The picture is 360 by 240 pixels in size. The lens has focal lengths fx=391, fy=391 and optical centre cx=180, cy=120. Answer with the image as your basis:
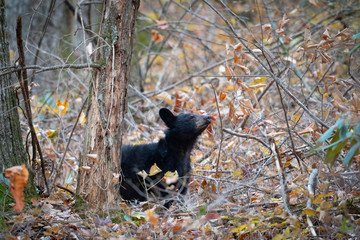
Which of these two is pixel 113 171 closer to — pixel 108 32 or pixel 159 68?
pixel 108 32

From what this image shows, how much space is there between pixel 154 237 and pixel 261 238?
3.45 ft

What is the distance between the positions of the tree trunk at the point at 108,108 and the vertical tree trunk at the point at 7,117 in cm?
72

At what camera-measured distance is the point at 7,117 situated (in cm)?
398

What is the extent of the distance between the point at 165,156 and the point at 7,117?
9.19ft

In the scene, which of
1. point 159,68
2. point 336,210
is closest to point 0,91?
point 336,210

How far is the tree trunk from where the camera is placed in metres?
4.05

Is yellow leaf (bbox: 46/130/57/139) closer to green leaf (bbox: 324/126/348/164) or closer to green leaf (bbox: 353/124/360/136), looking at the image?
green leaf (bbox: 324/126/348/164)

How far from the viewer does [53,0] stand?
4797 mm

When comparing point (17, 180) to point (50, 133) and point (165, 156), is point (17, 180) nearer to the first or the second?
point (165, 156)

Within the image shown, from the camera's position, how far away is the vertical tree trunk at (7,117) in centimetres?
393

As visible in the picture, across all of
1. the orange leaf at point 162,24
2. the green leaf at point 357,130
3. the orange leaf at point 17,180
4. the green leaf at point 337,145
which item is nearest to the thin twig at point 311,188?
the green leaf at point 337,145

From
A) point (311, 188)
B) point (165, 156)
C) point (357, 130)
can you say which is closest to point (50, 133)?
point (165, 156)

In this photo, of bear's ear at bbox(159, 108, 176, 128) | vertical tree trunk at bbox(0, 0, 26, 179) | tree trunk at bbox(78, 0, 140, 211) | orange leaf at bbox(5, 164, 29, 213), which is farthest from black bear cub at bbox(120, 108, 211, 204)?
orange leaf at bbox(5, 164, 29, 213)

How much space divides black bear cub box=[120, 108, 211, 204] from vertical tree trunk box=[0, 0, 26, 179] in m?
1.97
